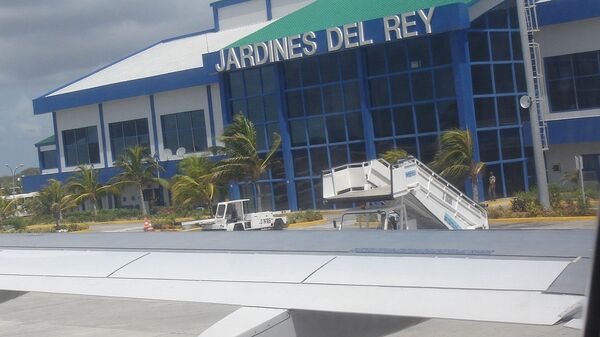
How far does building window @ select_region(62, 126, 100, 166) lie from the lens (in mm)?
58000

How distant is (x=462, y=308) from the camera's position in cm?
414

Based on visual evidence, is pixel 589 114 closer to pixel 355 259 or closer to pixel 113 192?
pixel 113 192

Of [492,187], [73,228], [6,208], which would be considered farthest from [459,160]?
[6,208]

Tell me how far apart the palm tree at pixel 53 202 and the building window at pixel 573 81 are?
29.0 m

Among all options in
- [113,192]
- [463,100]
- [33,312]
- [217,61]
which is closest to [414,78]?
[463,100]

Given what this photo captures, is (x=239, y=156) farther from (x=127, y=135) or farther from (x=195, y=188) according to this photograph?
(x=127, y=135)

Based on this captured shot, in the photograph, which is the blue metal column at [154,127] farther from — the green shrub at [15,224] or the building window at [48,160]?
the building window at [48,160]

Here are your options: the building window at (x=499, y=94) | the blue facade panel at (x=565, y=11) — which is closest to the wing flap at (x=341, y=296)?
the building window at (x=499, y=94)

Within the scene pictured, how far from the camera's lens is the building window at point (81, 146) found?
5800cm

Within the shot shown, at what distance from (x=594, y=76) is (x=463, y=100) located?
20.3ft

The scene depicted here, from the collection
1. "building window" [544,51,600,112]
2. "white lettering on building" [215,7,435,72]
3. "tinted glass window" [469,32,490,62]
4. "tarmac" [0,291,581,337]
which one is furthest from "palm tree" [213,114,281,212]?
"tarmac" [0,291,581,337]

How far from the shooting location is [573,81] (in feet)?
126

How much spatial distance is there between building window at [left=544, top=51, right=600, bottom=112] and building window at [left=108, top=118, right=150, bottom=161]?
2792 centimetres

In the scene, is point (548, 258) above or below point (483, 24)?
below
